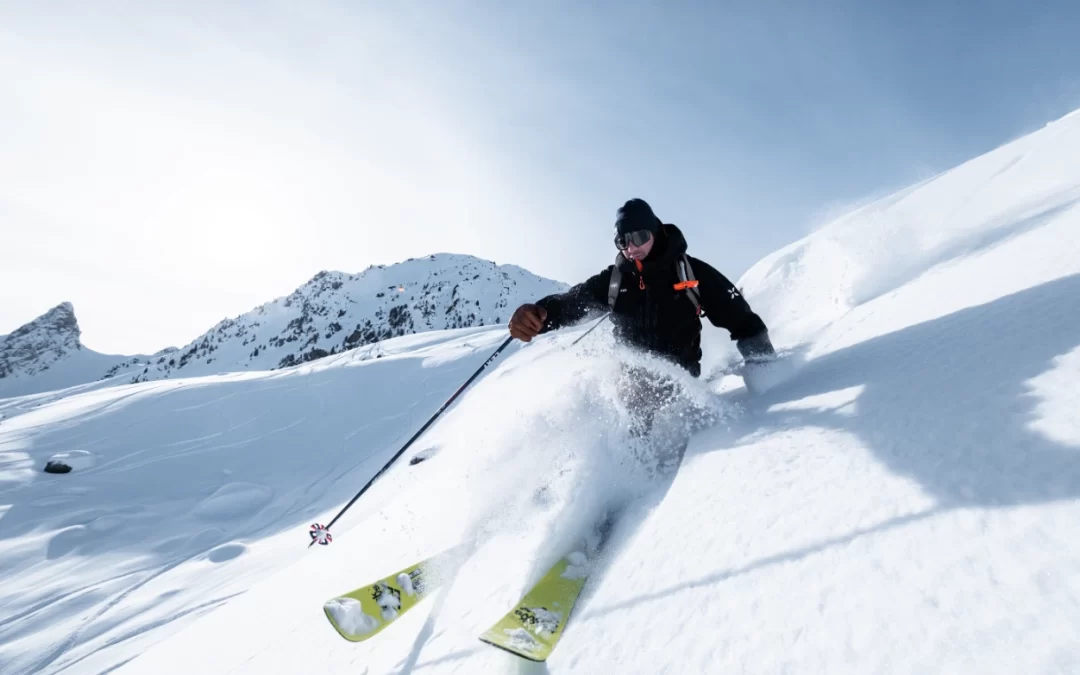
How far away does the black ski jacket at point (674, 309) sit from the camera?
388 centimetres

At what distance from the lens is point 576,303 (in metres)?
4.58

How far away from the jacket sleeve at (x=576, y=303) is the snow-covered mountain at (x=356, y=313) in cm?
8163

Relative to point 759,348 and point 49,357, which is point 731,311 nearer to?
point 759,348

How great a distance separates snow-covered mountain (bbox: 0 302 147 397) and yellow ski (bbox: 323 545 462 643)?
19903 centimetres

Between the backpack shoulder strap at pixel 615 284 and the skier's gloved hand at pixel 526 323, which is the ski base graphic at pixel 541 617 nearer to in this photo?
the skier's gloved hand at pixel 526 323

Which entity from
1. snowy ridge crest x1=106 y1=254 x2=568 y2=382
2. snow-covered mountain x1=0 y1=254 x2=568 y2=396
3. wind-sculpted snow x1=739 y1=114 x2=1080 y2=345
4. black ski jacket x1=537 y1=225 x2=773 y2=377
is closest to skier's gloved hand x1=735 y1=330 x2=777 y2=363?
black ski jacket x1=537 y1=225 x2=773 y2=377

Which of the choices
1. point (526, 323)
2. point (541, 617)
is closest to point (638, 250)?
point (526, 323)

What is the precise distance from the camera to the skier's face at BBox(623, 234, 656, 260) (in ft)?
12.7

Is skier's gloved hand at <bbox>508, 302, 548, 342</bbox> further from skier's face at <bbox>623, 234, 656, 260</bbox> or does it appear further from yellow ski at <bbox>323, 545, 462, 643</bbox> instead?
yellow ski at <bbox>323, 545, 462, 643</bbox>

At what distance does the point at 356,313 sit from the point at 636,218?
111 metres

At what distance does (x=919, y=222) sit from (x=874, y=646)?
20.6ft

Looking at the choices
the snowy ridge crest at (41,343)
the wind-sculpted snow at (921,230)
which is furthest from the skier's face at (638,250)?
the snowy ridge crest at (41,343)

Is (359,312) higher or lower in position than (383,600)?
higher

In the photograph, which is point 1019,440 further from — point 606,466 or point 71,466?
point 71,466
